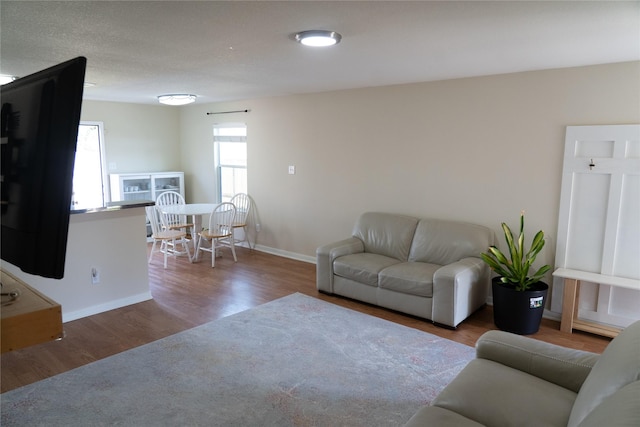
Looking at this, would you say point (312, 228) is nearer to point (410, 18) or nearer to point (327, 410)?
point (327, 410)

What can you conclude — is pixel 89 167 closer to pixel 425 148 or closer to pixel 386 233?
pixel 386 233

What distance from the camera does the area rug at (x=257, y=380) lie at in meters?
2.38

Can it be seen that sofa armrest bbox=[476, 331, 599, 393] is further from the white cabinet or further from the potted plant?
the white cabinet

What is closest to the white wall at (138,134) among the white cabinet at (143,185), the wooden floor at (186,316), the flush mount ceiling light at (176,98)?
the white cabinet at (143,185)

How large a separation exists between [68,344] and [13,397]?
0.73 m

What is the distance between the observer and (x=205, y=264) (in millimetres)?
5621

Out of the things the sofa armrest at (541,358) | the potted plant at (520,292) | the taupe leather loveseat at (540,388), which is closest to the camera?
the taupe leather loveseat at (540,388)

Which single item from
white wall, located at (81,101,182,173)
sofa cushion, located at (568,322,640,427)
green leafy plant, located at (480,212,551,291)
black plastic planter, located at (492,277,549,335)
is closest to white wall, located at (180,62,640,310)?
green leafy plant, located at (480,212,551,291)

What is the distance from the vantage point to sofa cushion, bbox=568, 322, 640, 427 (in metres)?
1.41

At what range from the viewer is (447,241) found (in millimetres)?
4137

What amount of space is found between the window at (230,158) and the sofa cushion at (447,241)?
3265 millimetres

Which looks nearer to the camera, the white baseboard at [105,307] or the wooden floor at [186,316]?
the wooden floor at [186,316]

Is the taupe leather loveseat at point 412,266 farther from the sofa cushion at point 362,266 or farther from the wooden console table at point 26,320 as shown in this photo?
the wooden console table at point 26,320

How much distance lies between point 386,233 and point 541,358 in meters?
2.63
